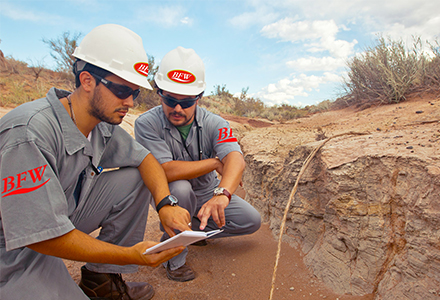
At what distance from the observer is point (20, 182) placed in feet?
4.23

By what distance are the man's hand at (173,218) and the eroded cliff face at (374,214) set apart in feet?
3.90

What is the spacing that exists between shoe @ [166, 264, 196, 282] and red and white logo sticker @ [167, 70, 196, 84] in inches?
66.4

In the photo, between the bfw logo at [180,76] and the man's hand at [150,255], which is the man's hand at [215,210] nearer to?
the man's hand at [150,255]

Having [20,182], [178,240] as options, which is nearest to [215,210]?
[178,240]

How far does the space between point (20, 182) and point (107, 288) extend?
3.69 feet

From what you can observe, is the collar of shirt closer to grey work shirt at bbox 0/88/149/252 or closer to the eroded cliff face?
grey work shirt at bbox 0/88/149/252

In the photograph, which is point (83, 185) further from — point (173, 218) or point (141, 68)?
point (141, 68)

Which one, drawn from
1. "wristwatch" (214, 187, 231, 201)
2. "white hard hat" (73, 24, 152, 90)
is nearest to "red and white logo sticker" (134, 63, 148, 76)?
"white hard hat" (73, 24, 152, 90)

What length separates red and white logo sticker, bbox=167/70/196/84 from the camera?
97.7 inches

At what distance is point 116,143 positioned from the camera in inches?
81.9

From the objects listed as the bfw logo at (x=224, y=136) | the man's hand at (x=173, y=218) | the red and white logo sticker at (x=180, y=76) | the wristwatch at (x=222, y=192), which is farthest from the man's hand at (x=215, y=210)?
the red and white logo sticker at (x=180, y=76)

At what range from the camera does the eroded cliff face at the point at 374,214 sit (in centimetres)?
163

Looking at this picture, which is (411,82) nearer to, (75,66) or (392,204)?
(392,204)

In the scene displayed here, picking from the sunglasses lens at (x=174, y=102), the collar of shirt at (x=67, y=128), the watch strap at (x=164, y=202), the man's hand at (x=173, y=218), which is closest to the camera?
the collar of shirt at (x=67, y=128)
